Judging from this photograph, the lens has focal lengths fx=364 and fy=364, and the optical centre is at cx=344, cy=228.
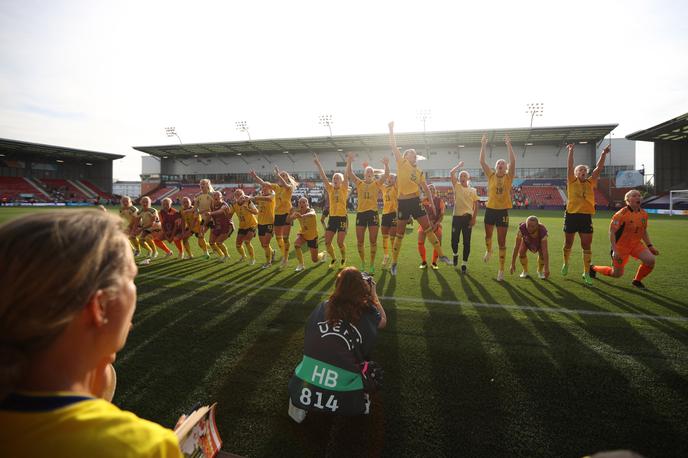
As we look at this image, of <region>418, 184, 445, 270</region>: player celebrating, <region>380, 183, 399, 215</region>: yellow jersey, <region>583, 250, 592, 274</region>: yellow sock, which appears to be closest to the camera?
<region>583, 250, 592, 274</region>: yellow sock

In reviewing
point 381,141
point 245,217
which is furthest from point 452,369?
point 381,141

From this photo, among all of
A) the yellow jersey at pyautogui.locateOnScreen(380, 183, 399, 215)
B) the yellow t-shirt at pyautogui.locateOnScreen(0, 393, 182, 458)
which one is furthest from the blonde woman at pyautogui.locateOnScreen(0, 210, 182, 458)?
the yellow jersey at pyautogui.locateOnScreen(380, 183, 399, 215)

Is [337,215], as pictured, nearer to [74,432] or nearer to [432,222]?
[432,222]

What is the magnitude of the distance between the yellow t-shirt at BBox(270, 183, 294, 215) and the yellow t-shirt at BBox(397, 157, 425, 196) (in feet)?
10.4

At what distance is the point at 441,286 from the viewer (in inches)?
282

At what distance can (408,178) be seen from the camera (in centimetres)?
809

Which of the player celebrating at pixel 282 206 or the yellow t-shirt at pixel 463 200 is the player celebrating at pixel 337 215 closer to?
the player celebrating at pixel 282 206

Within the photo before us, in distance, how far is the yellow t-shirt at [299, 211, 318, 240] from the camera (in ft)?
30.8

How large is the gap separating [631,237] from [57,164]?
73241 millimetres

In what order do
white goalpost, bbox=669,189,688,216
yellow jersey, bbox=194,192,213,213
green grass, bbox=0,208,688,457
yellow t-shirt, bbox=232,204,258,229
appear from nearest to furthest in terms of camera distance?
green grass, bbox=0,208,688,457, yellow t-shirt, bbox=232,204,258,229, yellow jersey, bbox=194,192,213,213, white goalpost, bbox=669,189,688,216

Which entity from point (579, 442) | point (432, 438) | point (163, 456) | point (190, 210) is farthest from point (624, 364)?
point (190, 210)

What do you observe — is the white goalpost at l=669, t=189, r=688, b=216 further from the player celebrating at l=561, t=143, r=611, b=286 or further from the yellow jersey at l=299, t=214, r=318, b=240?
the yellow jersey at l=299, t=214, r=318, b=240

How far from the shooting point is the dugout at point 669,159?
40906 millimetres

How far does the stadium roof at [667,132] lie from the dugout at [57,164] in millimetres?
71494
